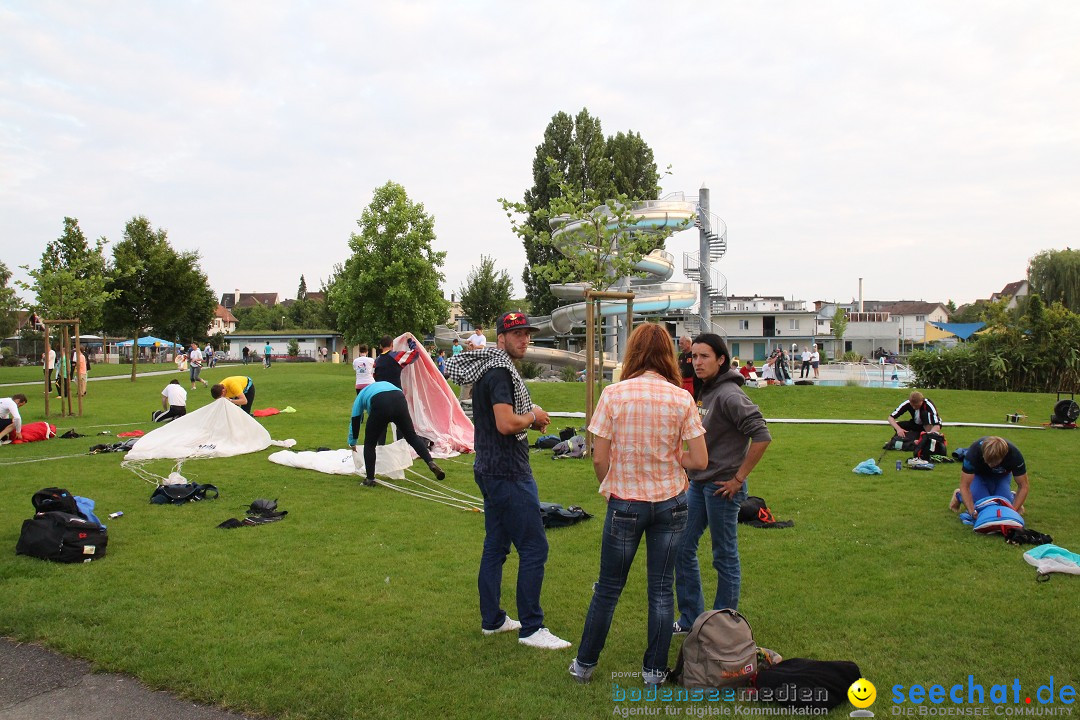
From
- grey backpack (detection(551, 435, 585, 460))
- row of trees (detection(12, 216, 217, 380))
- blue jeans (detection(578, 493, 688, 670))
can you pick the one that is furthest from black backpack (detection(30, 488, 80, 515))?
row of trees (detection(12, 216, 217, 380))

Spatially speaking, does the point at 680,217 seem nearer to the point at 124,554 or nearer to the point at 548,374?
the point at 548,374

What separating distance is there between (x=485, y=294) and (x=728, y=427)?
54.0 m

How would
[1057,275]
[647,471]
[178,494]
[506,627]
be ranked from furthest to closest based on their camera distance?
1. [1057,275]
2. [178,494]
3. [506,627]
4. [647,471]

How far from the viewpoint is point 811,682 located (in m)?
4.18

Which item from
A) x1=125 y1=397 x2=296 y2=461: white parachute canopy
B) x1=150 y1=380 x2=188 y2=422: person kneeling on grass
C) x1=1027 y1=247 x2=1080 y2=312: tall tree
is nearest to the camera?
x1=125 y1=397 x2=296 y2=461: white parachute canopy

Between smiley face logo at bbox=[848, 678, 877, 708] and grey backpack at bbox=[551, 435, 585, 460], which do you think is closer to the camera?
smiley face logo at bbox=[848, 678, 877, 708]

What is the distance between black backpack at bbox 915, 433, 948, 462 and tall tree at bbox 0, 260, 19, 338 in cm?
6430

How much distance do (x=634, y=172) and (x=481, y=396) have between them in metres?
57.0

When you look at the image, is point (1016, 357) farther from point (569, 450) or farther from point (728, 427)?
point (728, 427)

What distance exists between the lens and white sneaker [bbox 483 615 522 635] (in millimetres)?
5285

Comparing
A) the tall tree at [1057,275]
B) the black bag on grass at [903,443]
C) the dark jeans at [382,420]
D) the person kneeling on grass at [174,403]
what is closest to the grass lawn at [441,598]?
the dark jeans at [382,420]

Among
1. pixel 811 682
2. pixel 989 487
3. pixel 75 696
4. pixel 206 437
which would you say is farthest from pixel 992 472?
pixel 206 437

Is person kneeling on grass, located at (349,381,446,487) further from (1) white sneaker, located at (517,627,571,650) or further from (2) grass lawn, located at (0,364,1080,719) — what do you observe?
(1) white sneaker, located at (517,627,571,650)

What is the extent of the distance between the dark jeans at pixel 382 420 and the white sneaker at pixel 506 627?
5549mm
